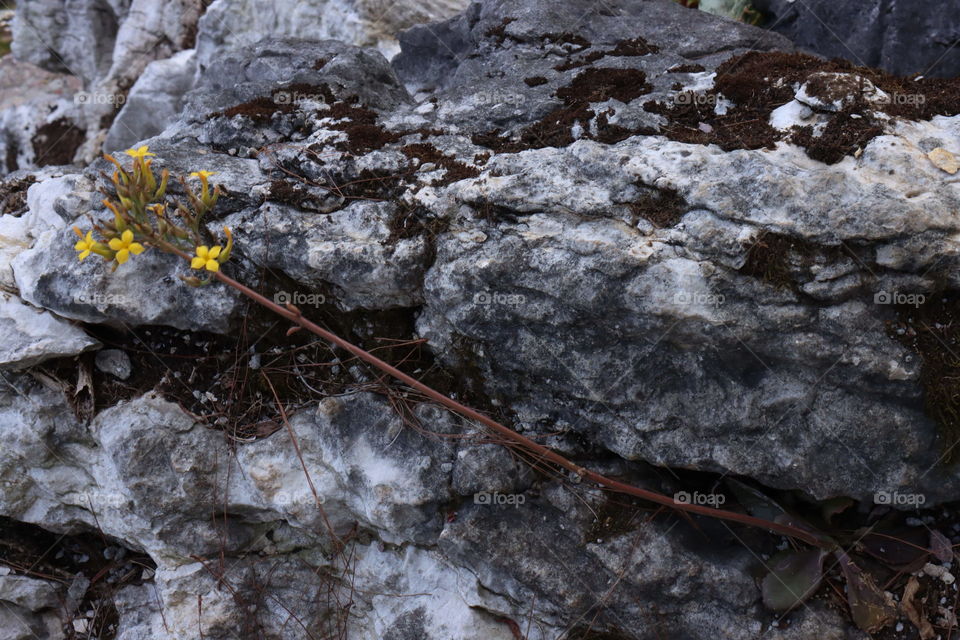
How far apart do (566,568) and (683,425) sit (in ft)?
3.15

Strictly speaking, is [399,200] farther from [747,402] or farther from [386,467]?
[747,402]

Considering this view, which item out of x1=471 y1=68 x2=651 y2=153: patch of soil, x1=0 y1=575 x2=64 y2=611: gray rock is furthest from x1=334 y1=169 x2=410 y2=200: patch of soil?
x1=0 y1=575 x2=64 y2=611: gray rock

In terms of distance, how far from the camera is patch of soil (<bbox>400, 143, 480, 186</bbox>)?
3.55m

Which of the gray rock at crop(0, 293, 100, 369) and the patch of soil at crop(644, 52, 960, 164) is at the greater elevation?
the patch of soil at crop(644, 52, 960, 164)

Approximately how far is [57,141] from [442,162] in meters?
7.29

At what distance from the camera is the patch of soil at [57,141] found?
8.45 metres

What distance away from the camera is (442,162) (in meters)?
3.69

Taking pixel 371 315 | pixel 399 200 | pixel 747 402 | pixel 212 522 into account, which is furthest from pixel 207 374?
pixel 747 402

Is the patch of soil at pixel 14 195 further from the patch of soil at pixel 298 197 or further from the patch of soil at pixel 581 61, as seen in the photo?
the patch of soil at pixel 581 61

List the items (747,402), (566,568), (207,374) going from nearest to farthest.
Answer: (747,402)
(566,568)
(207,374)

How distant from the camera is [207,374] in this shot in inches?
155

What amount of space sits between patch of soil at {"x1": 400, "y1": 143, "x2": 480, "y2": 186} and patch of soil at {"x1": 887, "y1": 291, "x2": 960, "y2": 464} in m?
2.20

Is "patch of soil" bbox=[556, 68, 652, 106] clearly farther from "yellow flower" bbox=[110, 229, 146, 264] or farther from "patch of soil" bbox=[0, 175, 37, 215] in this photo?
"patch of soil" bbox=[0, 175, 37, 215]

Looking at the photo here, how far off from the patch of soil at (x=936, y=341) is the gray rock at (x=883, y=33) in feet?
7.63
